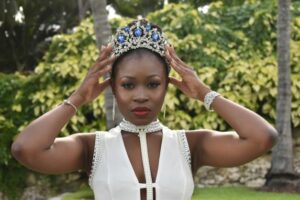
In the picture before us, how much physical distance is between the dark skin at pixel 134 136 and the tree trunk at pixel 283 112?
481 centimetres

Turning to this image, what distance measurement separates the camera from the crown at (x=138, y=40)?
7.67ft

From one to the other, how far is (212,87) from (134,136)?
5.90m

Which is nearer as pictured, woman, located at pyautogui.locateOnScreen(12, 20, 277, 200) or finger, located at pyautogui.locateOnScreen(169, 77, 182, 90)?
woman, located at pyautogui.locateOnScreen(12, 20, 277, 200)

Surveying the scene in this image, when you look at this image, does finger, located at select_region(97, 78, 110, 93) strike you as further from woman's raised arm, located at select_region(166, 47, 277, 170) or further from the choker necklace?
woman's raised arm, located at select_region(166, 47, 277, 170)

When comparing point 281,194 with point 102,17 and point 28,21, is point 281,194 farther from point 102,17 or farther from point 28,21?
point 28,21

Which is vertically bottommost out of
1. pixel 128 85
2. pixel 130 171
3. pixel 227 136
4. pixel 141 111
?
pixel 130 171

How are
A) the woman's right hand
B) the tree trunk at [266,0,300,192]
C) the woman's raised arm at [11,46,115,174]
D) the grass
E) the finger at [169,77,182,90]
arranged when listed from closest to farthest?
the woman's raised arm at [11,46,115,174] → the woman's right hand → the finger at [169,77,182,90] → the grass → the tree trunk at [266,0,300,192]

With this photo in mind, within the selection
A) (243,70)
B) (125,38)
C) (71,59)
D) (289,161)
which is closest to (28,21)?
(71,59)

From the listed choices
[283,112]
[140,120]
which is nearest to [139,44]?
[140,120]

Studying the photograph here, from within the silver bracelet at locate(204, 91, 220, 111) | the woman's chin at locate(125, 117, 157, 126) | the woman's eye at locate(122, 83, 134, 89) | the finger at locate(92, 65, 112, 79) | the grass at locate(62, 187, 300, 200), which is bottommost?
the grass at locate(62, 187, 300, 200)

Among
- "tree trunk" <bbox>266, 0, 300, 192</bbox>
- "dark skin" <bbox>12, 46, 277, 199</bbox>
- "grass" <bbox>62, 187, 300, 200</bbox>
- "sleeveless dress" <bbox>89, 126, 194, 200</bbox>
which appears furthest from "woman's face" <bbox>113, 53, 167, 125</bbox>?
"tree trunk" <bbox>266, 0, 300, 192</bbox>

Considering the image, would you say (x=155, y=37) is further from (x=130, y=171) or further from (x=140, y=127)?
(x=130, y=171)

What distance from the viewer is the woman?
7.32ft

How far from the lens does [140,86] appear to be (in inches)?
90.0
